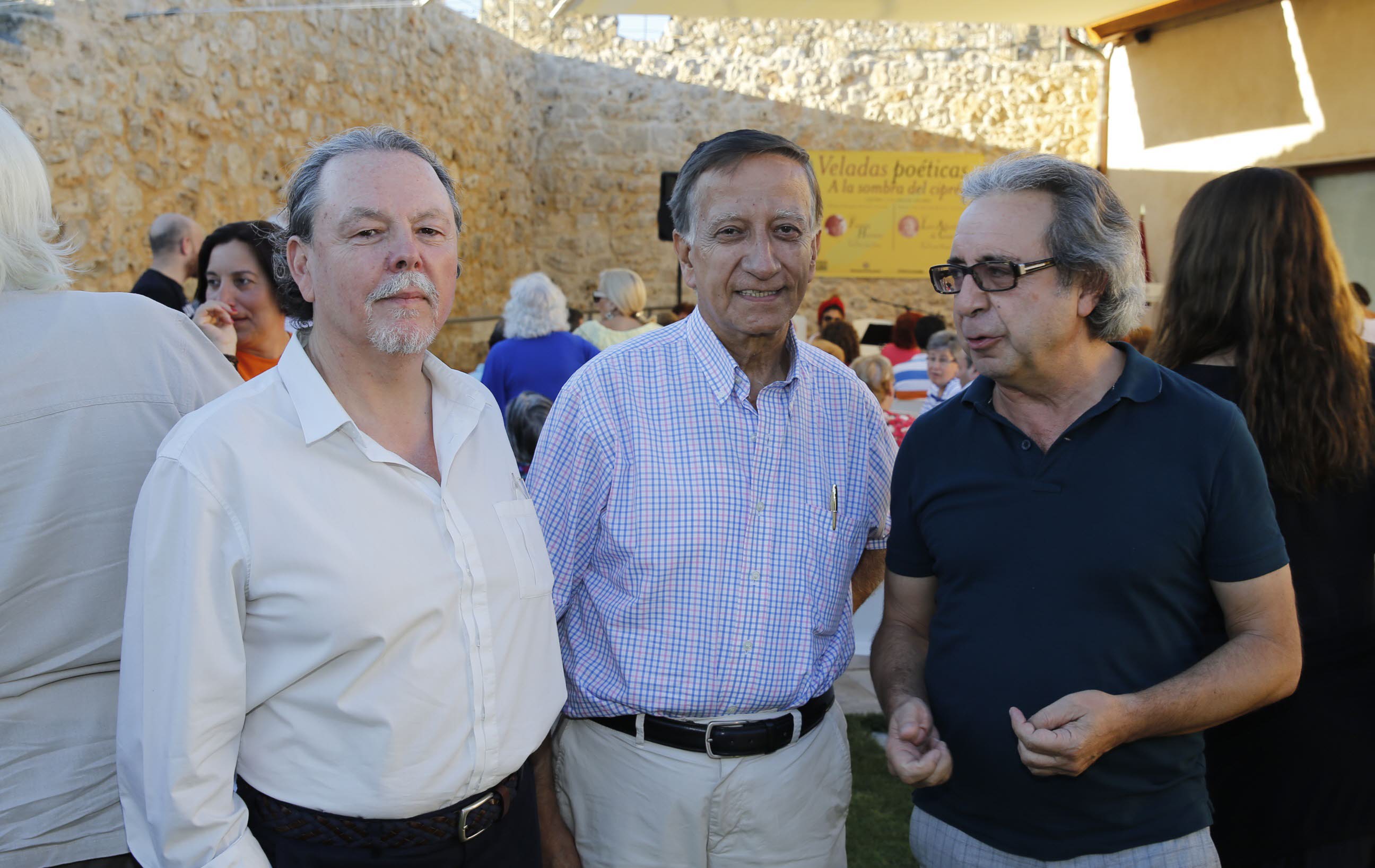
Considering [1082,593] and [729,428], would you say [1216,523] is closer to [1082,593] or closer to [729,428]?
Answer: [1082,593]

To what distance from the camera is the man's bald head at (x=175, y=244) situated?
4273 millimetres

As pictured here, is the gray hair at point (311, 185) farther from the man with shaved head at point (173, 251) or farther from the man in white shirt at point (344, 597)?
the man with shaved head at point (173, 251)

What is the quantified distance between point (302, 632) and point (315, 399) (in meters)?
0.32

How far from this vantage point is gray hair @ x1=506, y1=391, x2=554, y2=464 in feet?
10.8

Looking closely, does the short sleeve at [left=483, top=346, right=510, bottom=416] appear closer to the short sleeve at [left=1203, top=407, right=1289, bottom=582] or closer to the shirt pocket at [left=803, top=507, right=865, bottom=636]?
the shirt pocket at [left=803, top=507, right=865, bottom=636]

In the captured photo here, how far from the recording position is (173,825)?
1223mm

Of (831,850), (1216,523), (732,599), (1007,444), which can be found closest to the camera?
(1216,523)

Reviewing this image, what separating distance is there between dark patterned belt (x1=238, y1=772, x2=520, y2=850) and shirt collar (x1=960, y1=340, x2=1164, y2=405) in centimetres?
104

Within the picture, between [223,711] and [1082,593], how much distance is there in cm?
122

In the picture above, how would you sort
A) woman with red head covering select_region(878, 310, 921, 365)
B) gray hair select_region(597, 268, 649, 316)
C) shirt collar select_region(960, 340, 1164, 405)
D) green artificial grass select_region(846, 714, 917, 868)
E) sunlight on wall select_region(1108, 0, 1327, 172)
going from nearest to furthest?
shirt collar select_region(960, 340, 1164, 405) → green artificial grass select_region(846, 714, 917, 868) → gray hair select_region(597, 268, 649, 316) → woman with red head covering select_region(878, 310, 921, 365) → sunlight on wall select_region(1108, 0, 1327, 172)

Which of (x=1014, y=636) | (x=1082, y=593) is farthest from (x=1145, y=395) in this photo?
(x=1014, y=636)

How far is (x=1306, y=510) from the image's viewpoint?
6.12ft

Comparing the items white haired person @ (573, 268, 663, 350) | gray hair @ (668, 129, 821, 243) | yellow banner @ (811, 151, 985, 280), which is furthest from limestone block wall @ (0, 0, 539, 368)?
yellow banner @ (811, 151, 985, 280)

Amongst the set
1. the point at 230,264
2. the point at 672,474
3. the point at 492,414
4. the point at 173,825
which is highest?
the point at 230,264
